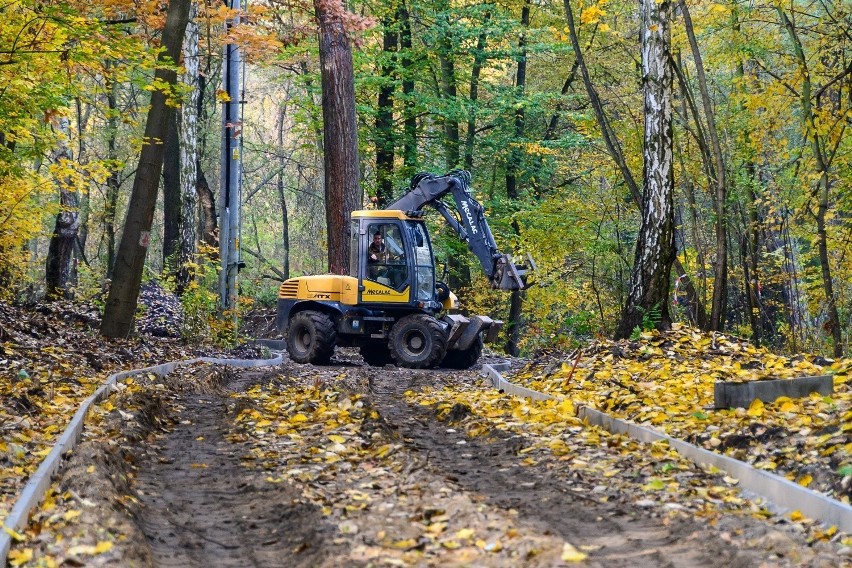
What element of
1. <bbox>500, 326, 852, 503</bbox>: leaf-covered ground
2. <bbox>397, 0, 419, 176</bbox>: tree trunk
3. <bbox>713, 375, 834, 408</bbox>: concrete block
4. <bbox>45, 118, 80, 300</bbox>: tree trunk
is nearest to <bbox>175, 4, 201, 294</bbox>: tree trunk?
<bbox>45, 118, 80, 300</bbox>: tree trunk

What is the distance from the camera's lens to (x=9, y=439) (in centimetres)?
805

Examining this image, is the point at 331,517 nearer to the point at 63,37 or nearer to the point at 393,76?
the point at 63,37

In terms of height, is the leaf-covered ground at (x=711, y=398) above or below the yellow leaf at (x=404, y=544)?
above

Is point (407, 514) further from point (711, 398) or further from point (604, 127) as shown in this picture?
point (604, 127)

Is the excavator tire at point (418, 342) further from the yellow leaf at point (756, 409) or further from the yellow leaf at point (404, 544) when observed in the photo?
the yellow leaf at point (404, 544)

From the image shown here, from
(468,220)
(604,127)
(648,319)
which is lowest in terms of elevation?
(648,319)

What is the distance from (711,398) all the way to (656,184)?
578 cm

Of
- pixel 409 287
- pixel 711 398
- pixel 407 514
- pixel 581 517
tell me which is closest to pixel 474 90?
pixel 409 287

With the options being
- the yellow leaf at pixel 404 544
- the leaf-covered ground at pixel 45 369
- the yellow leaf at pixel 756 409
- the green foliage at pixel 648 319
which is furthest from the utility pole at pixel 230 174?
the yellow leaf at pixel 404 544

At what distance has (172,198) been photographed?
1107 inches

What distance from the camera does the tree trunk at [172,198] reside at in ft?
88.7

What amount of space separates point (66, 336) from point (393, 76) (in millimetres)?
15365

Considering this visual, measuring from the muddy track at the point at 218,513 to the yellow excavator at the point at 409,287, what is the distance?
392 inches

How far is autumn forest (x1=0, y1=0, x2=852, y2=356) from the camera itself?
15.9 m
